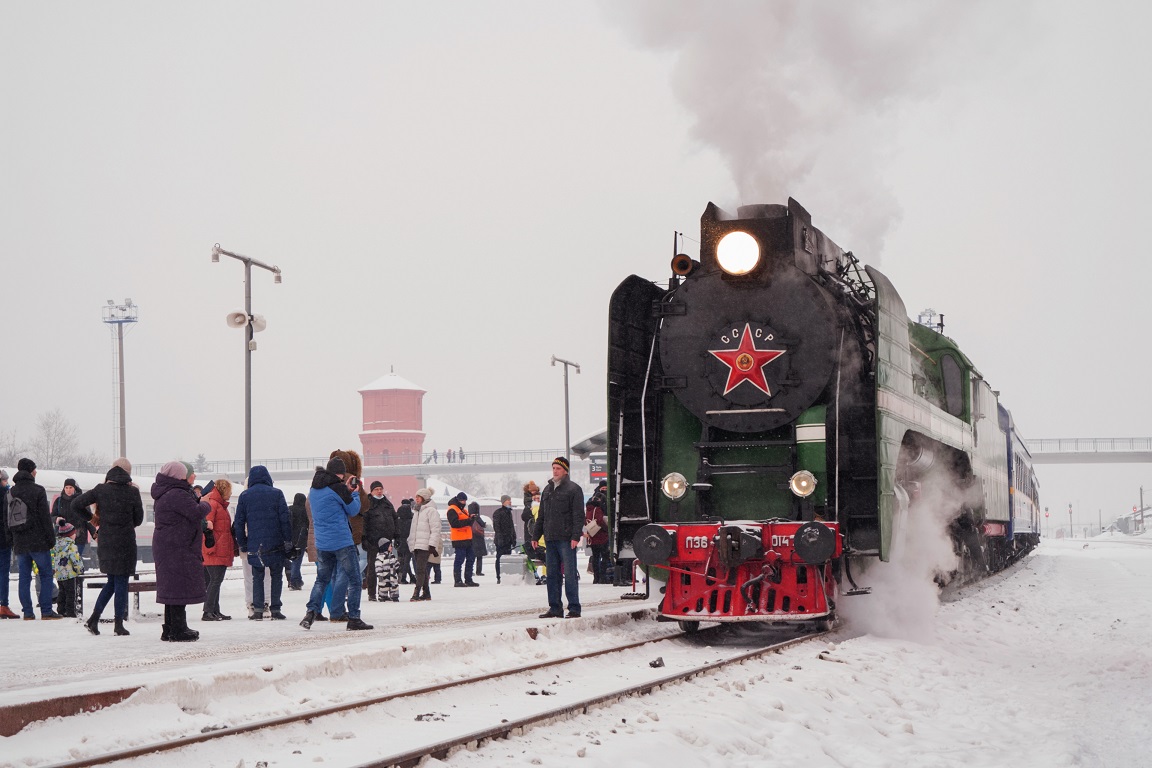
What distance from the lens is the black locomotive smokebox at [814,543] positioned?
10.1 metres

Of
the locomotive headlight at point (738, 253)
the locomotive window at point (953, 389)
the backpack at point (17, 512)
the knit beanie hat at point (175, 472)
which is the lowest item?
the backpack at point (17, 512)

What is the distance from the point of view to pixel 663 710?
716 centimetres

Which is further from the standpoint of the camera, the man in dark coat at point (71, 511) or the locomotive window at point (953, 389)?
the locomotive window at point (953, 389)

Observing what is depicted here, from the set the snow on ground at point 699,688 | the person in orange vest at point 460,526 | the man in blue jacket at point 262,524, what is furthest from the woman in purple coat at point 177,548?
the person in orange vest at point 460,526

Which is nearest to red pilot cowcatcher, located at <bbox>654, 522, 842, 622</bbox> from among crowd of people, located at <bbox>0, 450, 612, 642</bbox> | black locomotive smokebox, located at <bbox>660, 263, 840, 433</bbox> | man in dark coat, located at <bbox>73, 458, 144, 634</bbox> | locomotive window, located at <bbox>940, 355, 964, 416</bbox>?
black locomotive smokebox, located at <bbox>660, 263, 840, 433</bbox>

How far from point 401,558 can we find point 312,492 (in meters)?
8.59

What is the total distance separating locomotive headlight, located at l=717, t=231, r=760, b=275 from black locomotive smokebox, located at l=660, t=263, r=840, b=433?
0.65 feet

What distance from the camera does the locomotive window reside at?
15109 millimetres

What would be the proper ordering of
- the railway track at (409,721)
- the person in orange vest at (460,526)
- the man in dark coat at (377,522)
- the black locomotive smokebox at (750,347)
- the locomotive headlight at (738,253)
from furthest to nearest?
the person in orange vest at (460,526), the man in dark coat at (377,522), the locomotive headlight at (738,253), the black locomotive smokebox at (750,347), the railway track at (409,721)

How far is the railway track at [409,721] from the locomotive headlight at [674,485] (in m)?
2.40

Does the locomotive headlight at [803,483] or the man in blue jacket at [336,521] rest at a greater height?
the locomotive headlight at [803,483]

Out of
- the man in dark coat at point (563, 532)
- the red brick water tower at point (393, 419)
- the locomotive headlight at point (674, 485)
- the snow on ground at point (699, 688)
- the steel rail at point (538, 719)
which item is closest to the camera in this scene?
the steel rail at point (538, 719)

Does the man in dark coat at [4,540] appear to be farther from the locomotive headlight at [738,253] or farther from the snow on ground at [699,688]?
the locomotive headlight at [738,253]

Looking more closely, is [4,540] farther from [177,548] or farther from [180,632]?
[177,548]
